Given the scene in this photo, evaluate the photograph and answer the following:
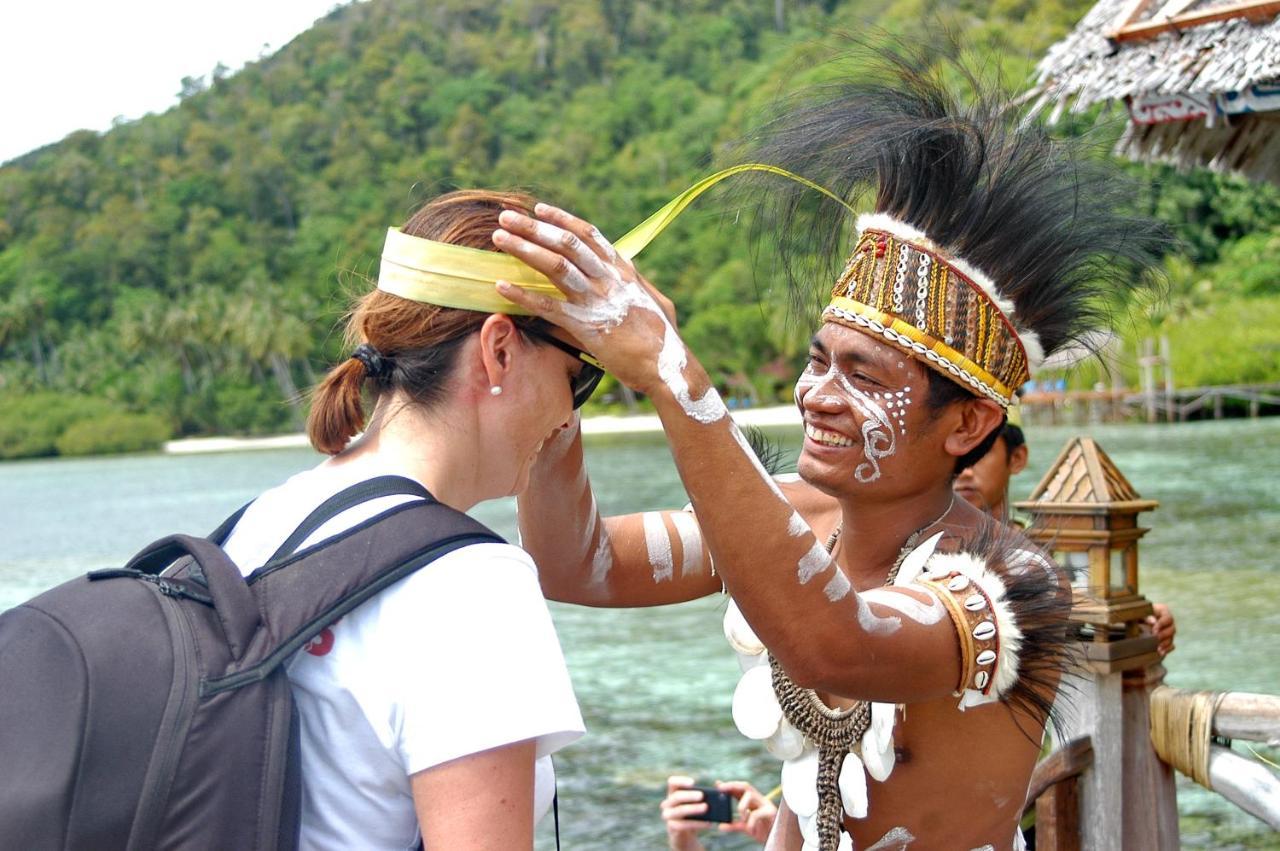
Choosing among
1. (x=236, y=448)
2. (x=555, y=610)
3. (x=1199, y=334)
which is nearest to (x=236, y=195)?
(x=236, y=448)

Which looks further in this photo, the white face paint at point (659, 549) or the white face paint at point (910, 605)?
the white face paint at point (659, 549)

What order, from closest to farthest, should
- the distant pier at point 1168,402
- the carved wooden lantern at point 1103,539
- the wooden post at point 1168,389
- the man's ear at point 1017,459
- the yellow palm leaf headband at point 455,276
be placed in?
the yellow palm leaf headband at point 455,276 → the carved wooden lantern at point 1103,539 → the man's ear at point 1017,459 → the distant pier at point 1168,402 → the wooden post at point 1168,389

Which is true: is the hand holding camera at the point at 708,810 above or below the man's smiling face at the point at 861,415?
below

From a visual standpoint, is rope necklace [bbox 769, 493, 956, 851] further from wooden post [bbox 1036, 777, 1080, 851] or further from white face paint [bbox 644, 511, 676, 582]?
wooden post [bbox 1036, 777, 1080, 851]

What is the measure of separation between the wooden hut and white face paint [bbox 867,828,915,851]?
4308 mm

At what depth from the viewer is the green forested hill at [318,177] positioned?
290 feet

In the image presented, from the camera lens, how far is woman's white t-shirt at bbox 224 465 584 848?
1.56m

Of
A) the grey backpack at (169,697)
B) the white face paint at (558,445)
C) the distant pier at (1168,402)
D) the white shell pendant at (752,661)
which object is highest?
the white face paint at (558,445)

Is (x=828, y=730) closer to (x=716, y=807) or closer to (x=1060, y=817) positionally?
(x=716, y=807)

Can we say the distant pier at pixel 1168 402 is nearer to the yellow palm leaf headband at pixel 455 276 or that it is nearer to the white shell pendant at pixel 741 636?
the white shell pendant at pixel 741 636

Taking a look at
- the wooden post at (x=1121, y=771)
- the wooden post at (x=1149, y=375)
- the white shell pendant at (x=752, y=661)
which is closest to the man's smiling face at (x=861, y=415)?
the white shell pendant at (x=752, y=661)

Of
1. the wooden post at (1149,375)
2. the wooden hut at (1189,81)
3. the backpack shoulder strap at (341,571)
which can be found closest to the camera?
the backpack shoulder strap at (341,571)

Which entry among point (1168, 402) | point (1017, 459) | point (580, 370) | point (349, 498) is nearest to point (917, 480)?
point (580, 370)

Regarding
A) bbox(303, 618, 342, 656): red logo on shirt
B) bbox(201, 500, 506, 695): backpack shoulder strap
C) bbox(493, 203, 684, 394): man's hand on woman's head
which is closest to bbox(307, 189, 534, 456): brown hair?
bbox(493, 203, 684, 394): man's hand on woman's head
